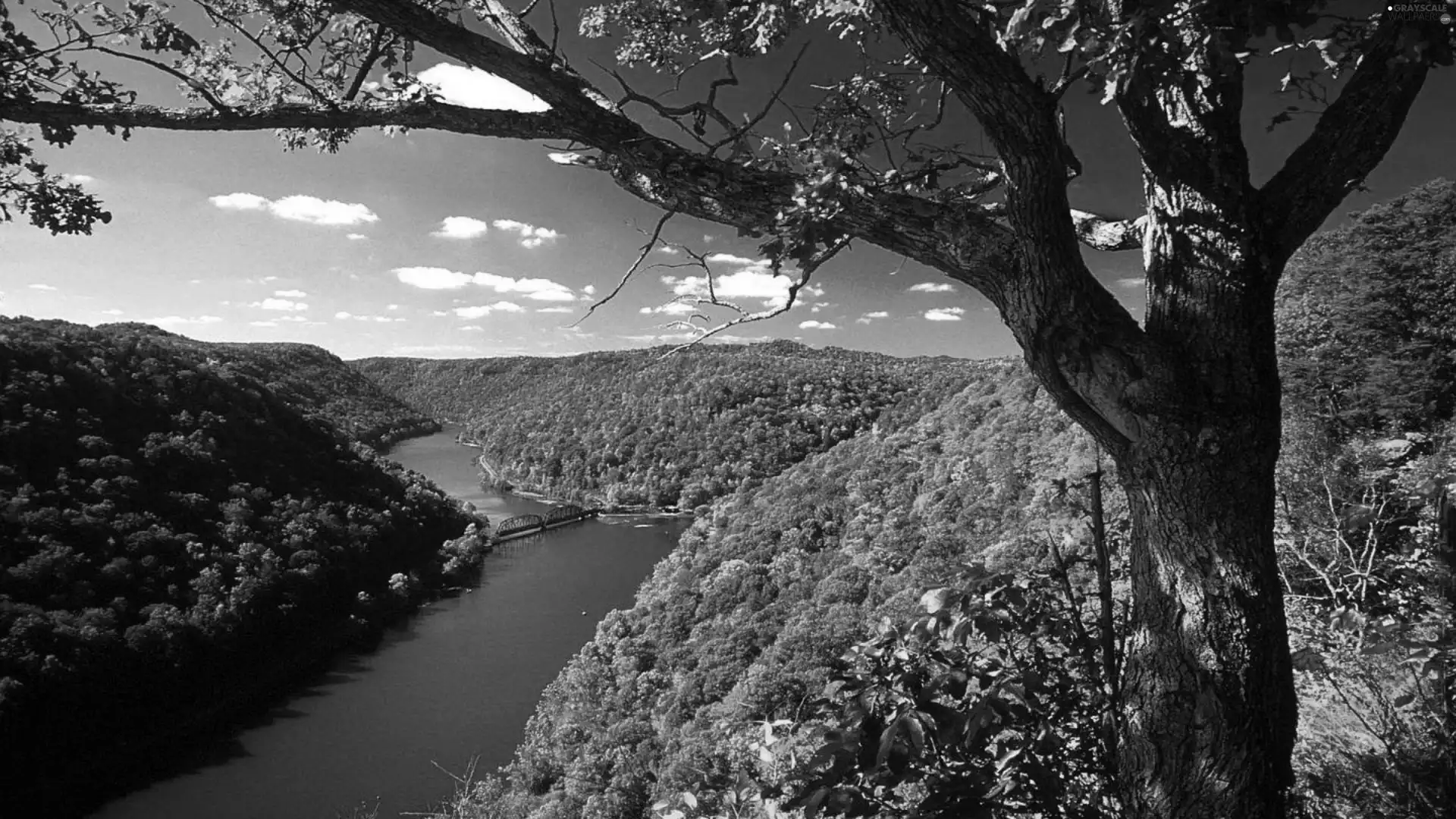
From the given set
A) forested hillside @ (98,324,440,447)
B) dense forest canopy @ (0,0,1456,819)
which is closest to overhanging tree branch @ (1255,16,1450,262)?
dense forest canopy @ (0,0,1456,819)

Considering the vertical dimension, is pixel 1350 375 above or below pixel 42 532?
above

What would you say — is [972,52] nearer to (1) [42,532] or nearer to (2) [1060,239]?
(2) [1060,239]

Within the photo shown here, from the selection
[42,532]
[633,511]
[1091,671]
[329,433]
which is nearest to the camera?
[1091,671]

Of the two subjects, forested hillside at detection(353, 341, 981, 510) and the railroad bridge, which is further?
forested hillside at detection(353, 341, 981, 510)

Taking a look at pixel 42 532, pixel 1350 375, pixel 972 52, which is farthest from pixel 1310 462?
pixel 42 532

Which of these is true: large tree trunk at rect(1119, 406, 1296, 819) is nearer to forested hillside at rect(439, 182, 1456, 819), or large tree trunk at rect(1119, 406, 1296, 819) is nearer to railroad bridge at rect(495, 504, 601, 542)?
forested hillside at rect(439, 182, 1456, 819)

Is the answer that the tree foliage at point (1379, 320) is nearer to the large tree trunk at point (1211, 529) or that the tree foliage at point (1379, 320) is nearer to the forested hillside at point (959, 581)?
the forested hillside at point (959, 581)

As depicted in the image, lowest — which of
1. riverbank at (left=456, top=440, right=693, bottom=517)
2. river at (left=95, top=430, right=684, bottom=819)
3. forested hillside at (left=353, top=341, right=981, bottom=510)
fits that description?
river at (left=95, top=430, right=684, bottom=819)
